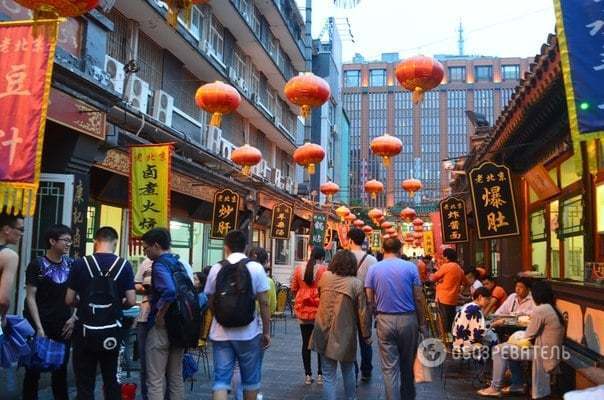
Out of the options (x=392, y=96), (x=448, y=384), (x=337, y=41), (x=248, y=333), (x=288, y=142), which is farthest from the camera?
(x=392, y=96)

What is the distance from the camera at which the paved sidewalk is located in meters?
7.25

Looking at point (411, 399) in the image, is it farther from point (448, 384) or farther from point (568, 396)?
point (568, 396)

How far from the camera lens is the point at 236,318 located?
503 cm

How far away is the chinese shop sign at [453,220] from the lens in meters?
14.6

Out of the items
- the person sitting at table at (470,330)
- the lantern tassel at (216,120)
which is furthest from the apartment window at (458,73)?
the person sitting at table at (470,330)

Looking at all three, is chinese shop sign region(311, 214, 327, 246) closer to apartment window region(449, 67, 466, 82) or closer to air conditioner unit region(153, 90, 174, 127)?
air conditioner unit region(153, 90, 174, 127)

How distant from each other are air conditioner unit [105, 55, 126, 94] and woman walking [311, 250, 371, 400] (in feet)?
26.5

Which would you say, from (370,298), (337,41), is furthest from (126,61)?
(337,41)

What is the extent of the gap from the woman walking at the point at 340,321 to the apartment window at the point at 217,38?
14.7 meters

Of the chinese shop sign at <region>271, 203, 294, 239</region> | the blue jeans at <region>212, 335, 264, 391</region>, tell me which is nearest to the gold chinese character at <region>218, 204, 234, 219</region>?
the chinese shop sign at <region>271, 203, 294, 239</region>

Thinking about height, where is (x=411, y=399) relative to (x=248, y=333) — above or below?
below

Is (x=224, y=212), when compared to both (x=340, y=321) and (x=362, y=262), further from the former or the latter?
(x=340, y=321)

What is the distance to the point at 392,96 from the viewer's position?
8338 cm

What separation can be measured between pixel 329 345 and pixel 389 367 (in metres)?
0.68
